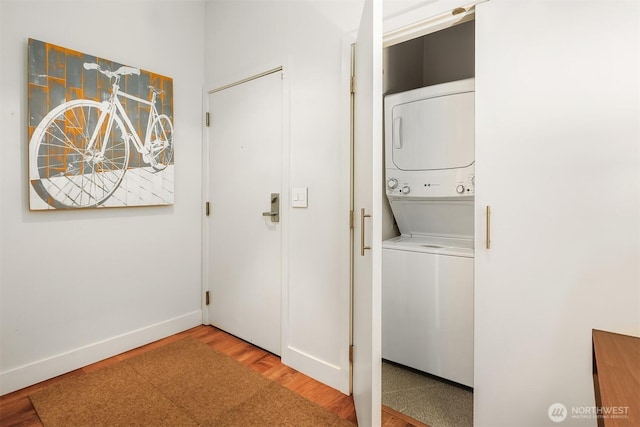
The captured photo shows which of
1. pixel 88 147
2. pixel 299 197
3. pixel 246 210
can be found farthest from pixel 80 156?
pixel 299 197

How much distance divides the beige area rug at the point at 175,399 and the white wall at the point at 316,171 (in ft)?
1.00

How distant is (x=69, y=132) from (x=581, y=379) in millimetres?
2881

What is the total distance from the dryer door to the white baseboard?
2.12 metres

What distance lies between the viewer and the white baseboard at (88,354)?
6.07 feet

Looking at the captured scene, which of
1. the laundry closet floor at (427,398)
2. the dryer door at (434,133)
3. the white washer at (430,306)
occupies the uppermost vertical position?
the dryer door at (434,133)

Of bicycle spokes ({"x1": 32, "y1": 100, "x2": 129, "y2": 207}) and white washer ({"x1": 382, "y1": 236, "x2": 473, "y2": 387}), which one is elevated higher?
bicycle spokes ({"x1": 32, "y1": 100, "x2": 129, "y2": 207})

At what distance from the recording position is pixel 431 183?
2.08 m

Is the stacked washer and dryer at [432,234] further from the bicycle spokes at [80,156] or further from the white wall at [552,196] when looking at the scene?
the bicycle spokes at [80,156]

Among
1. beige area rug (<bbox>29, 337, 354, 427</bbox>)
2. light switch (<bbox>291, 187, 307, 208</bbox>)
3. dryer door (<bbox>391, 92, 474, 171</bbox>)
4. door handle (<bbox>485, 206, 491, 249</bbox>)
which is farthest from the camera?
light switch (<bbox>291, 187, 307, 208</bbox>)

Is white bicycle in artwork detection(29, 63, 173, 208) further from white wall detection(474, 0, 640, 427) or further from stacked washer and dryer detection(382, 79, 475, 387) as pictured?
white wall detection(474, 0, 640, 427)

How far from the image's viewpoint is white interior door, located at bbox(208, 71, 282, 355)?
2.26 m

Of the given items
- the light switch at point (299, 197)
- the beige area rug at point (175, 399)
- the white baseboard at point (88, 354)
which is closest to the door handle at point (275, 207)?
the light switch at point (299, 197)

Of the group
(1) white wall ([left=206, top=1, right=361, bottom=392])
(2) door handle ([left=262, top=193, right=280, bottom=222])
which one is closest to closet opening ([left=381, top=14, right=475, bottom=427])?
(1) white wall ([left=206, top=1, right=361, bottom=392])

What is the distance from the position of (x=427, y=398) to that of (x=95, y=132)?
2.60 m
